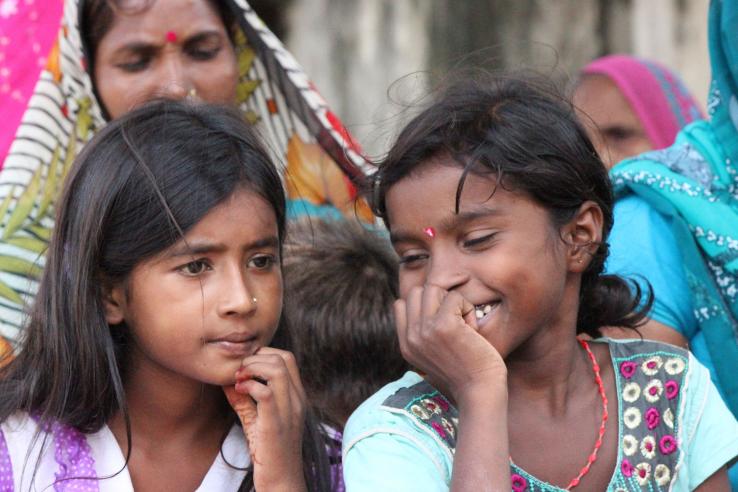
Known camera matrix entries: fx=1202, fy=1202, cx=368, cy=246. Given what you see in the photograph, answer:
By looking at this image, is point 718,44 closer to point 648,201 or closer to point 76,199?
point 648,201

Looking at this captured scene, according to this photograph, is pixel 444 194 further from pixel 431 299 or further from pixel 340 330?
pixel 340 330

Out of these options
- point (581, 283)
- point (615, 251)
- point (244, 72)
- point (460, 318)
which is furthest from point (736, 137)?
point (244, 72)

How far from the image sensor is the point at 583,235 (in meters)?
2.45

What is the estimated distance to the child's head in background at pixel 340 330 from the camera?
9.45 ft

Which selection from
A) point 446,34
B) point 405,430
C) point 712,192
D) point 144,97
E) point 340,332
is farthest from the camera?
point 446,34

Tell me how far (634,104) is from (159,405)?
2946 millimetres

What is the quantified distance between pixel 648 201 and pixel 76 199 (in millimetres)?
1437

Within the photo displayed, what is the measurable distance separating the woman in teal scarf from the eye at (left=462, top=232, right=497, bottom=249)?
2.57 ft

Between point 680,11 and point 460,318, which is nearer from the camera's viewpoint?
point 460,318

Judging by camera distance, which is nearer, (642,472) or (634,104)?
(642,472)

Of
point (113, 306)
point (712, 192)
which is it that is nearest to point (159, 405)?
point (113, 306)

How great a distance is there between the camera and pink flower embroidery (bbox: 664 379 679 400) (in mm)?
2434

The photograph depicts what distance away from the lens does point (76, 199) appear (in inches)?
100

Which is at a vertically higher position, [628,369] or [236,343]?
[236,343]
